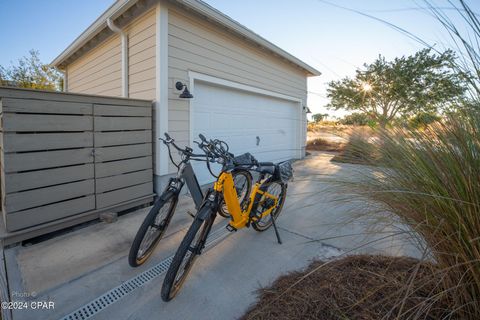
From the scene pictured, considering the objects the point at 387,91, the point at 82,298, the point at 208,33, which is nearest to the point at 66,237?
the point at 82,298

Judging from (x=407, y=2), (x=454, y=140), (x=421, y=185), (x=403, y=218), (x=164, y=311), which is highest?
(x=407, y=2)

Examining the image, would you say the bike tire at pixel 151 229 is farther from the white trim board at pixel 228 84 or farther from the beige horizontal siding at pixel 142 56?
the white trim board at pixel 228 84

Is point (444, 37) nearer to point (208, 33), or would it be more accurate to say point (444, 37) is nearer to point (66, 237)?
point (66, 237)

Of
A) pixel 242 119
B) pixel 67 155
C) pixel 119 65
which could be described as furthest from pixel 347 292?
pixel 119 65

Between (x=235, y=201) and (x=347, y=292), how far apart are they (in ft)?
3.41

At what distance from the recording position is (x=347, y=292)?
1.30 meters

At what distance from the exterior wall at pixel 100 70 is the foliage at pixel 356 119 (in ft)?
14.2

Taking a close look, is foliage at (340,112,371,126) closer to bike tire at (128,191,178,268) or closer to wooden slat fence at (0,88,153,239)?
bike tire at (128,191,178,268)

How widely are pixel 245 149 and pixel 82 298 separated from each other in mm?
3922

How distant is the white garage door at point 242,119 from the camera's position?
417 cm

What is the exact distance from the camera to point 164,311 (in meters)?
1.49

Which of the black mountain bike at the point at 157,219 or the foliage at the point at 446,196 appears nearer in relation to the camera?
the foliage at the point at 446,196

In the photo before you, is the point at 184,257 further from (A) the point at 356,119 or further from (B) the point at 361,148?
(A) the point at 356,119

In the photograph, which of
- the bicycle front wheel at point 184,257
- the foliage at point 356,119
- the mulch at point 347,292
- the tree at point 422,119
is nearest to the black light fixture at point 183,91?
the bicycle front wheel at point 184,257
